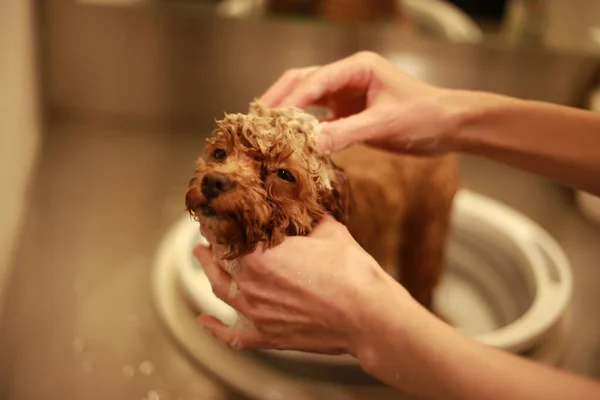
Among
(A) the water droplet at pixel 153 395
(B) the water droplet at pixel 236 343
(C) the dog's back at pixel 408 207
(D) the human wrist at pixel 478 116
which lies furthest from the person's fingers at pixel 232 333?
(D) the human wrist at pixel 478 116

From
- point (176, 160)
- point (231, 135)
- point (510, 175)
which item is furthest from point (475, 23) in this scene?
point (231, 135)

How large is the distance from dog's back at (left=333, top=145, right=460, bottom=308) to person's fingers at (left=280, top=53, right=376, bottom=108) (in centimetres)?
11

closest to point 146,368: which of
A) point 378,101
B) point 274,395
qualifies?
point 274,395

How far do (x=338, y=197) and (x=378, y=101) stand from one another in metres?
0.13

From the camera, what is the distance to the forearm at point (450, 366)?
54 cm

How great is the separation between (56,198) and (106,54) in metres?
0.27

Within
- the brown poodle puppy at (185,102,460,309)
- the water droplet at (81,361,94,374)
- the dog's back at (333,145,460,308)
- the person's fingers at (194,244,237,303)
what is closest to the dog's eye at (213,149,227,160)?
the brown poodle puppy at (185,102,460,309)

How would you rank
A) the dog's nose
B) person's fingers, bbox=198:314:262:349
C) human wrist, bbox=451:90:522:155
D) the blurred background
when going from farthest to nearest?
the blurred background → human wrist, bbox=451:90:522:155 → person's fingers, bbox=198:314:262:349 → the dog's nose

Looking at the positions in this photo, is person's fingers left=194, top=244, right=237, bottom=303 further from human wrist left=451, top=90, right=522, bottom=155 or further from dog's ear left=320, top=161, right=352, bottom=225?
human wrist left=451, top=90, right=522, bottom=155

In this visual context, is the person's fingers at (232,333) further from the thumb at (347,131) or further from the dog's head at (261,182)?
the thumb at (347,131)

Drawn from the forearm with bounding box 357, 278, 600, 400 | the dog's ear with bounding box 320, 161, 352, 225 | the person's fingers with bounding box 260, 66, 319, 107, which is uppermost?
the person's fingers with bounding box 260, 66, 319, 107

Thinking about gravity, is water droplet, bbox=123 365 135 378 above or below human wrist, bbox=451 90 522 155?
below

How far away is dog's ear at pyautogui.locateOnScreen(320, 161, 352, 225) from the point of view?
651 mm

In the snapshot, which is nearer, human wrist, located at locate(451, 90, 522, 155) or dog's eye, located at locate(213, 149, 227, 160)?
dog's eye, located at locate(213, 149, 227, 160)
